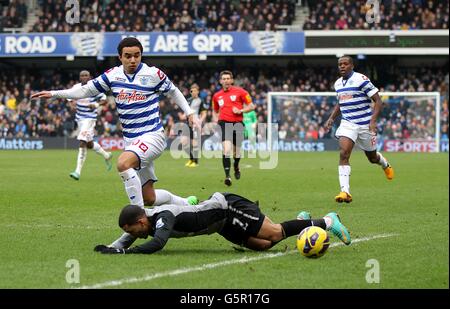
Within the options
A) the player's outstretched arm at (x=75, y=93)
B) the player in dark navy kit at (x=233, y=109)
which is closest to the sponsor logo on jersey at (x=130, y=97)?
the player's outstretched arm at (x=75, y=93)

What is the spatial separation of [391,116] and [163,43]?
517 inches

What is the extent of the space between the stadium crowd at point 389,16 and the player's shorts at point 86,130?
26.1 metres

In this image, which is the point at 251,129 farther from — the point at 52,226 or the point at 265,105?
the point at 52,226

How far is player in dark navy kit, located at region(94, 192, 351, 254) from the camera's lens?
8.60 metres

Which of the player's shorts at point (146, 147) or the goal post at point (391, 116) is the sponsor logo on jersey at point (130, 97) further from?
the goal post at point (391, 116)

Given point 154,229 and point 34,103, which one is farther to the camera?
point 34,103

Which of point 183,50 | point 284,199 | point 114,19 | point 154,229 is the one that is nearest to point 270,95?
point 183,50

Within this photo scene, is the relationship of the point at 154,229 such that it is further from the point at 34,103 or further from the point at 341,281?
the point at 34,103

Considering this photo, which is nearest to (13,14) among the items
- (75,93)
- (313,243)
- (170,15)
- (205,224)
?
(170,15)

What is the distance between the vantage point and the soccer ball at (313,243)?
8438 millimetres

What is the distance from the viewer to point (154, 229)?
28.7 feet

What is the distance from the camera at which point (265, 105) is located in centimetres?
4559

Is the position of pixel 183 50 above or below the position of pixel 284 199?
above
